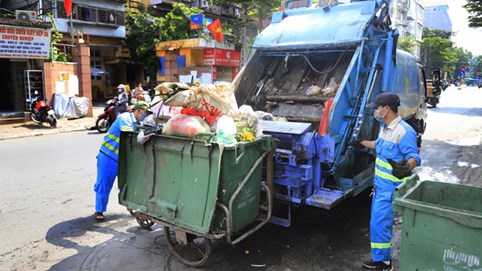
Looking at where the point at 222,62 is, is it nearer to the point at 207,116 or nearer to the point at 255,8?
the point at 255,8

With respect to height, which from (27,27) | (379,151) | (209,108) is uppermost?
(27,27)

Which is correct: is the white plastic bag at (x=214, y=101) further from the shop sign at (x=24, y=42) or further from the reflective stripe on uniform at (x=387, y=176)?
the shop sign at (x=24, y=42)

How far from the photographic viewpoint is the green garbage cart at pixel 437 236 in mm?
1962

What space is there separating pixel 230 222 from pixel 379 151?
1.40 m

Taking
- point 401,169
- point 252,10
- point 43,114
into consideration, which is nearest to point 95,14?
point 252,10

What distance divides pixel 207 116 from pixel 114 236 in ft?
5.56

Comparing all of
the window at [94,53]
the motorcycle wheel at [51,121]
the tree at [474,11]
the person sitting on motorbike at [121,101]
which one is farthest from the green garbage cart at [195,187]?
the window at [94,53]

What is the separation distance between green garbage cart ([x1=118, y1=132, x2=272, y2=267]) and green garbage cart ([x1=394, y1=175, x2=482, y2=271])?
1.22m

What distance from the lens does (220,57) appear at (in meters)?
20.4

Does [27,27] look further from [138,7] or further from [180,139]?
[138,7]

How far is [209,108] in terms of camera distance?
3.32 metres

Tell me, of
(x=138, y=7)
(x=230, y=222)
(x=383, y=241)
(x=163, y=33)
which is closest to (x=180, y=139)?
(x=230, y=222)

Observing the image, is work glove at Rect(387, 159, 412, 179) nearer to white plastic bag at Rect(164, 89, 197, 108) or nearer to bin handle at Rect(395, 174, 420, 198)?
bin handle at Rect(395, 174, 420, 198)

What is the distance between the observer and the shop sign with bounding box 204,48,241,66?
20062 millimetres
